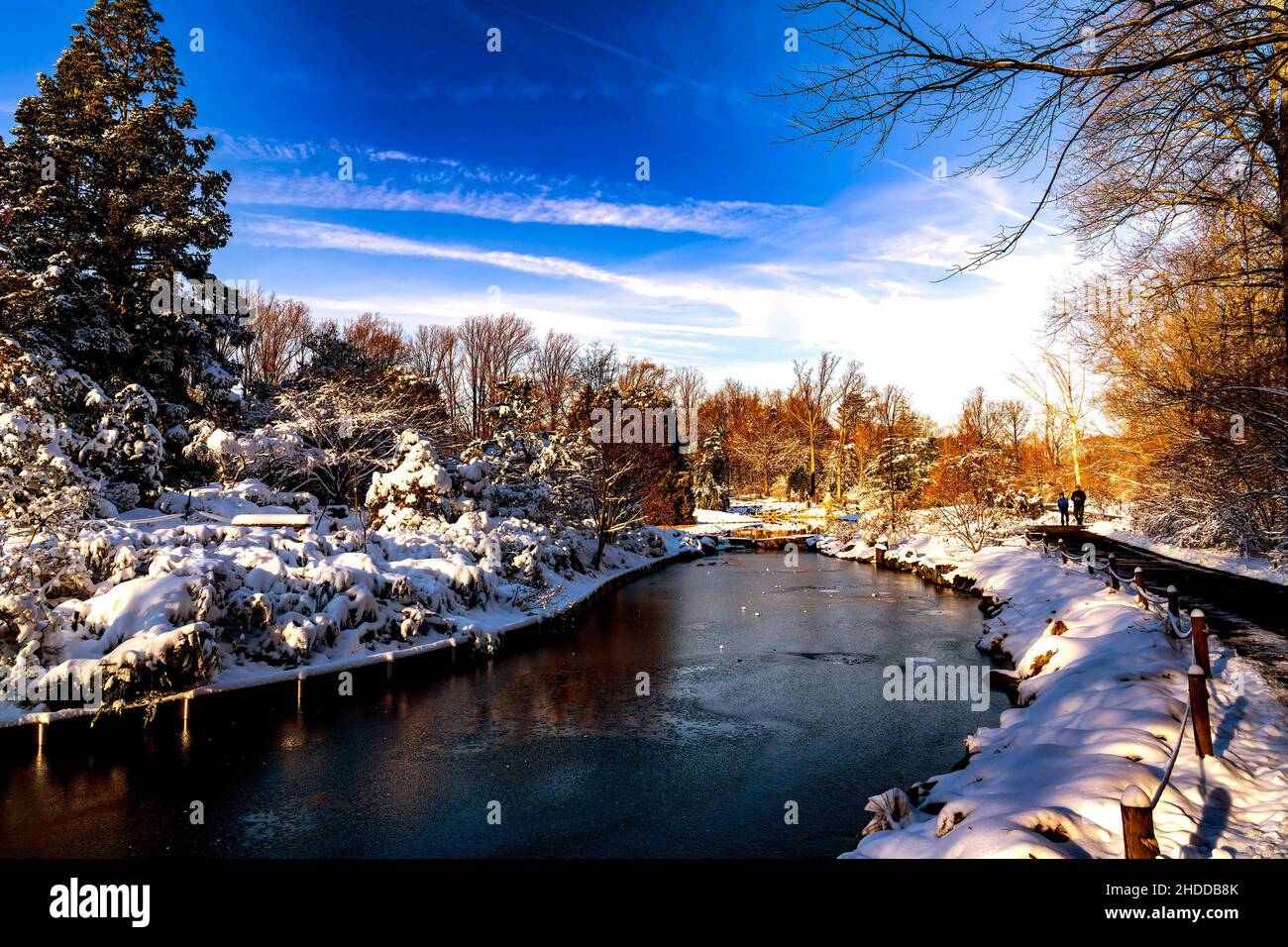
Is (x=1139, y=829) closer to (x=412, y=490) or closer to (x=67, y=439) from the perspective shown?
(x=67, y=439)

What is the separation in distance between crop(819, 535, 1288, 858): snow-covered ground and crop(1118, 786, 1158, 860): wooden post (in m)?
0.60

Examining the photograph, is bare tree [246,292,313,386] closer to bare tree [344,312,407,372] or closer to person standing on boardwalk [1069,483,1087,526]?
bare tree [344,312,407,372]

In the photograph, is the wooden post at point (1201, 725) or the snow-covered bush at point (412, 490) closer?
the wooden post at point (1201, 725)

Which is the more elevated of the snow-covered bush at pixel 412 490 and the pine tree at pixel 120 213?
the pine tree at pixel 120 213

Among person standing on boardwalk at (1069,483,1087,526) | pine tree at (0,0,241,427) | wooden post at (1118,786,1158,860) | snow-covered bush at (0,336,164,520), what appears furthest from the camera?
person standing on boardwalk at (1069,483,1087,526)

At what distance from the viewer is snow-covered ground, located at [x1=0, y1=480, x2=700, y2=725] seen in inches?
397

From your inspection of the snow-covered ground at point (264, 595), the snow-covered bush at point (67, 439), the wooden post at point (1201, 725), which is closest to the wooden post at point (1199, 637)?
the wooden post at point (1201, 725)

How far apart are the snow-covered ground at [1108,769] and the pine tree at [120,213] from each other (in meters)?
21.4

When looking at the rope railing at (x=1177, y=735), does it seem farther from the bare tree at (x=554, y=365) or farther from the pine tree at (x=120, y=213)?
the bare tree at (x=554, y=365)

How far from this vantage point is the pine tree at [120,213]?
18.7m

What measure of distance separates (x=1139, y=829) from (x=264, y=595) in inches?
477

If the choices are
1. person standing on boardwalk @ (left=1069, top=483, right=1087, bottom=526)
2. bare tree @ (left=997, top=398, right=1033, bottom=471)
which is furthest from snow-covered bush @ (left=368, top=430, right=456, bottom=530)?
bare tree @ (left=997, top=398, right=1033, bottom=471)

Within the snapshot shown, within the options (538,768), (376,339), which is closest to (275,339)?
(376,339)
